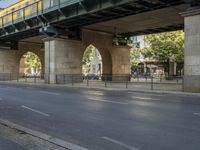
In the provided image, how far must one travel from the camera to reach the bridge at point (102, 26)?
22.8 metres

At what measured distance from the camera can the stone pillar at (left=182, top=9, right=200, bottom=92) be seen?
72.3 ft

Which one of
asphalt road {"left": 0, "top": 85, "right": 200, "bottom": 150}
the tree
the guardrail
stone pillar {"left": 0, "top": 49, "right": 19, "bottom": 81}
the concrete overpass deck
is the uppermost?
the guardrail

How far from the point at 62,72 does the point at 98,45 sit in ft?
24.2

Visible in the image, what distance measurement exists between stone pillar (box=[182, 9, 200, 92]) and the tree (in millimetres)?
27491

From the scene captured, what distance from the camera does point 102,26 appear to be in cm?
3906

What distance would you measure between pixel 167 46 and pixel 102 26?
15132 mm

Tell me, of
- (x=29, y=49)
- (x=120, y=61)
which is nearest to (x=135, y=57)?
(x=29, y=49)

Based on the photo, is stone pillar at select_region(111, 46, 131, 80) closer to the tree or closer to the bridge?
the bridge

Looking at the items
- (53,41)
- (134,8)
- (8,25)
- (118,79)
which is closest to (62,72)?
(53,41)

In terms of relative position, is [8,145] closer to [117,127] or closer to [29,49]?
[117,127]

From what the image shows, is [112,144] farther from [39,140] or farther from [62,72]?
[62,72]

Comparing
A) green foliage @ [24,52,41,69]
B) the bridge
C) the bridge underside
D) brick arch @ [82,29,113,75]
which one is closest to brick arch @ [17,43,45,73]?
the bridge

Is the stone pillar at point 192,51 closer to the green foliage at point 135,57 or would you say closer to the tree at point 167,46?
the tree at point 167,46

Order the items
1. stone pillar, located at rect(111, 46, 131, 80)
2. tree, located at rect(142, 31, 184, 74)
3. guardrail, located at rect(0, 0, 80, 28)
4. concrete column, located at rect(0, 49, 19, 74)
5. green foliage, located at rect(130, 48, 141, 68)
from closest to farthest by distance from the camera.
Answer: guardrail, located at rect(0, 0, 80, 28)
stone pillar, located at rect(111, 46, 131, 80)
tree, located at rect(142, 31, 184, 74)
concrete column, located at rect(0, 49, 19, 74)
green foliage, located at rect(130, 48, 141, 68)
